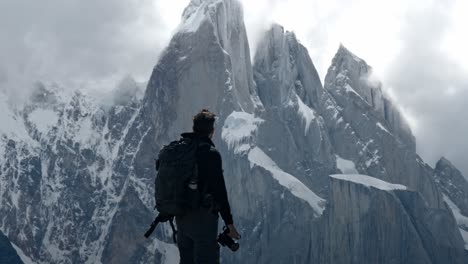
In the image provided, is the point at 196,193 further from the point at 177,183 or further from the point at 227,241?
the point at 227,241

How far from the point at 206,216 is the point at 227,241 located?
44 cm

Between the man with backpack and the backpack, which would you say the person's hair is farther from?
the backpack

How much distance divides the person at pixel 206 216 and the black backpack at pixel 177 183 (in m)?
0.10

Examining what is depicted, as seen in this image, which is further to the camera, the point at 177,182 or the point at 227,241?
the point at 227,241

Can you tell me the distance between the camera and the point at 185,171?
1424cm

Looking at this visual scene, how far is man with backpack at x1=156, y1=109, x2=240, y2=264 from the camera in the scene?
14.2m

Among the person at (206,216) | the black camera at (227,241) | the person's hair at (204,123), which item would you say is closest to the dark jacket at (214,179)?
the person at (206,216)

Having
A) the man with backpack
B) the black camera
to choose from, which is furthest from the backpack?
the black camera

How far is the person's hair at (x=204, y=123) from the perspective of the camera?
14734 millimetres

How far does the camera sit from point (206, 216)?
565 inches

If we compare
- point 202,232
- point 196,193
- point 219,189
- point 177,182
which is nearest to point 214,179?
point 219,189

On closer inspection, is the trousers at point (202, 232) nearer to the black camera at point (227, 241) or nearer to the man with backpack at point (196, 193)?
the man with backpack at point (196, 193)

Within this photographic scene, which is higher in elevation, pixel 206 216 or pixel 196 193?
pixel 196 193

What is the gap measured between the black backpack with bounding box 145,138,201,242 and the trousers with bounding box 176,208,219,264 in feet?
0.54
